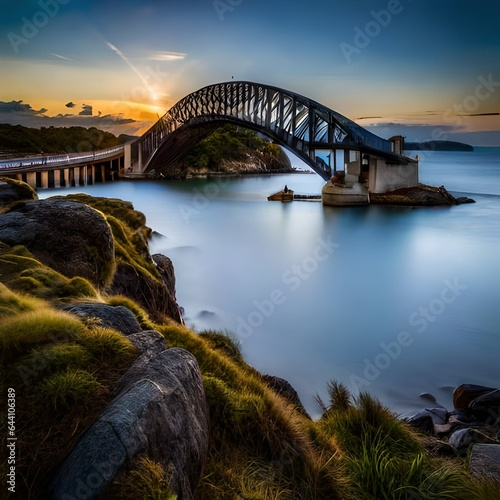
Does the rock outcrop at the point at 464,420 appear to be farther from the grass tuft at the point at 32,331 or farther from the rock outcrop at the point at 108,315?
the grass tuft at the point at 32,331

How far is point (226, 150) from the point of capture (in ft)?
536

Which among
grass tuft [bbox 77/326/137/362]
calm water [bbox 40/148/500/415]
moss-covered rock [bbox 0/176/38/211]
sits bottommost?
calm water [bbox 40/148/500/415]

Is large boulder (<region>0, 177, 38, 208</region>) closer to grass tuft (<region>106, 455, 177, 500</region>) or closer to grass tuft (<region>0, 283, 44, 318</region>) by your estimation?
grass tuft (<region>0, 283, 44, 318</region>)

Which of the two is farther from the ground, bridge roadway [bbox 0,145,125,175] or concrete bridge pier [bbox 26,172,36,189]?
bridge roadway [bbox 0,145,125,175]

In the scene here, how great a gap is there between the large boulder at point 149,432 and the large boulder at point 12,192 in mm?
9024

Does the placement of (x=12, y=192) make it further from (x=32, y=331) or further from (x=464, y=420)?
(x=464, y=420)

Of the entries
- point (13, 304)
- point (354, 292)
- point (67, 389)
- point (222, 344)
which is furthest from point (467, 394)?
point (354, 292)

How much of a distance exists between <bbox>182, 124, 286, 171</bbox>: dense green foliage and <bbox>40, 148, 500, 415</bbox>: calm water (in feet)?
290

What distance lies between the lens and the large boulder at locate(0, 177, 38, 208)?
13047 millimetres

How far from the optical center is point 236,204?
70.9 metres

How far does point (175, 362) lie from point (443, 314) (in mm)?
18590

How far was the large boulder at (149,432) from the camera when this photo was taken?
4.15 meters

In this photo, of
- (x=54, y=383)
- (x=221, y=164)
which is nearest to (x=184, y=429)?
(x=54, y=383)

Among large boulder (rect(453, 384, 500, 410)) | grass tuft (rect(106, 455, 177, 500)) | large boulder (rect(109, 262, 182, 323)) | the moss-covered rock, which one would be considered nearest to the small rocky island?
grass tuft (rect(106, 455, 177, 500))
